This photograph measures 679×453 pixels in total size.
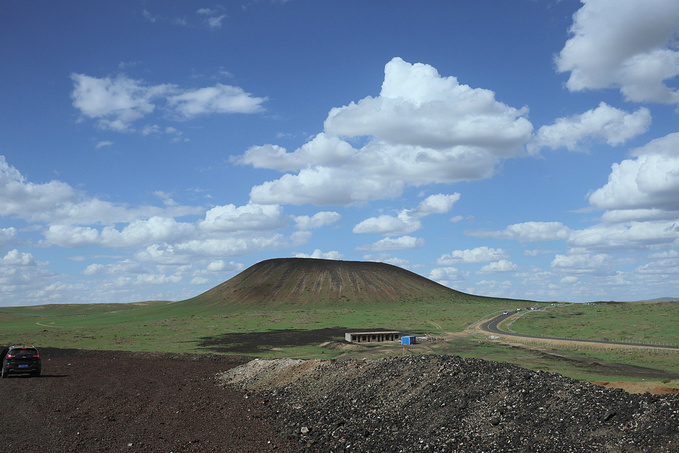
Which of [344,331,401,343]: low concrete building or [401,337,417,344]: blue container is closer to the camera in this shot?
[401,337,417,344]: blue container

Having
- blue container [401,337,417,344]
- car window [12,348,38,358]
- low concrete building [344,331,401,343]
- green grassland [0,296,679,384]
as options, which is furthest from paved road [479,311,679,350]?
car window [12,348,38,358]

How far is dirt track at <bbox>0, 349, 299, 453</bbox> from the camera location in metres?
24.1

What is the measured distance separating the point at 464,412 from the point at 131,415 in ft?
66.3

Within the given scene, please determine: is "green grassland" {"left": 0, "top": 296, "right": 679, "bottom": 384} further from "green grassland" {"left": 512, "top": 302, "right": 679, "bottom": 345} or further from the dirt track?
the dirt track

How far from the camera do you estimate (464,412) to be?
2395 cm

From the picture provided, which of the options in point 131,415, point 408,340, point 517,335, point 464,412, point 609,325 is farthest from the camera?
point 609,325

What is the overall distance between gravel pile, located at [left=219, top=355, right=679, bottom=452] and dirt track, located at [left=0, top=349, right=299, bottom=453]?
2702 mm

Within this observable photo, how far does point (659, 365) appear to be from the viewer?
59.2 m

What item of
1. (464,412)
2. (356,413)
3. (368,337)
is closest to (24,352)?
(356,413)

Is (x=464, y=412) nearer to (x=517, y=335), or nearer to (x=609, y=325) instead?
(x=517, y=335)

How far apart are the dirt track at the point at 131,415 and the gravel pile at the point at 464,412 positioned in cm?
270

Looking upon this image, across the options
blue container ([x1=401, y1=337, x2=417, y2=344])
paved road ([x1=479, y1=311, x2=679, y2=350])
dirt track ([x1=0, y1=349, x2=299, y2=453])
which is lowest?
paved road ([x1=479, y1=311, x2=679, y2=350])

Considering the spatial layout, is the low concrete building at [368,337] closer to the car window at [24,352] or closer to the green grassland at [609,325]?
the green grassland at [609,325]

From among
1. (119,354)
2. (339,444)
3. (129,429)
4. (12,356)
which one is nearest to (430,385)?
(339,444)
